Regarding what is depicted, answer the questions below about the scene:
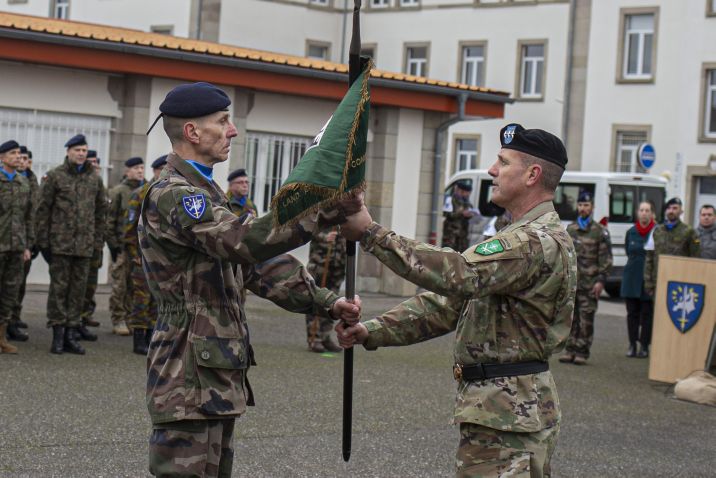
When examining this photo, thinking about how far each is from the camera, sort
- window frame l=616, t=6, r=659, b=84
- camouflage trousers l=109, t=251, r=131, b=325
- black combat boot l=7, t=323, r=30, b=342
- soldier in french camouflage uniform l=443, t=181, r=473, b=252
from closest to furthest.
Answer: black combat boot l=7, t=323, r=30, b=342
camouflage trousers l=109, t=251, r=131, b=325
soldier in french camouflage uniform l=443, t=181, r=473, b=252
window frame l=616, t=6, r=659, b=84

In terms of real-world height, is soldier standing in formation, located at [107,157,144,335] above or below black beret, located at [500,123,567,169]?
below

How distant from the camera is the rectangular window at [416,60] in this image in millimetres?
43675

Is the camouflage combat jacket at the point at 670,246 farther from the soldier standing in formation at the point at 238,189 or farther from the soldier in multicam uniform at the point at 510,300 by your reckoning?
the soldier in multicam uniform at the point at 510,300

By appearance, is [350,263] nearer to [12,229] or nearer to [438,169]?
[12,229]

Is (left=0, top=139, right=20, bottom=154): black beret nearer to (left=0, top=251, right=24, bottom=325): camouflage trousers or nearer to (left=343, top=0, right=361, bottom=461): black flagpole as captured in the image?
(left=0, top=251, right=24, bottom=325): camouflage trousers

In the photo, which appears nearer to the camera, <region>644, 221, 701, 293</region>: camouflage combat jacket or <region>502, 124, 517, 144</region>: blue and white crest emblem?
<region>502, 124, 517, 144</region>: blue and white crest emblem

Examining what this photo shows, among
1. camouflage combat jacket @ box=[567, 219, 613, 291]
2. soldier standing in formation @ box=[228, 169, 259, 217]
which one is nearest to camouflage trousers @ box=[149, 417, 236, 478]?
soldier standing in formation @ box=[228, 169, 259, 217]

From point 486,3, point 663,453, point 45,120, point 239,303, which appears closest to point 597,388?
point 663,453

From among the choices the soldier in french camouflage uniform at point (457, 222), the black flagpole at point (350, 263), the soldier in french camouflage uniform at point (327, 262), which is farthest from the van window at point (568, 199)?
the black flagpole at point (350, 263)

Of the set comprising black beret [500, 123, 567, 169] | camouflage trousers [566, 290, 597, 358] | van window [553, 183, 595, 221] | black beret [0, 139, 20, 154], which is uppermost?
van window [553, 183, 595, 221]

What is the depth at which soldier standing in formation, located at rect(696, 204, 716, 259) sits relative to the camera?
16.0 metres

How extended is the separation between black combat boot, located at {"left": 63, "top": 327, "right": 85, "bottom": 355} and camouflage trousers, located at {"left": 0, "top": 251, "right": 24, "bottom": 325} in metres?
0.58

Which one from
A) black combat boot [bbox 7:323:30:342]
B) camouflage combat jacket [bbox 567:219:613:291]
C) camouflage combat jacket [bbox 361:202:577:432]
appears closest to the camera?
camouflage combat jacket [bbox 361:202:577:432]

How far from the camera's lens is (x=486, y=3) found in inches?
1640
